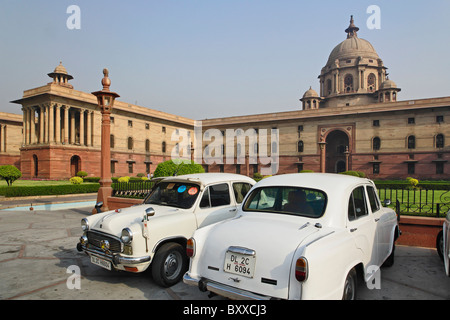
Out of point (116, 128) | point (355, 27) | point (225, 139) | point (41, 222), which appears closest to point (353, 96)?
point (355, 27)

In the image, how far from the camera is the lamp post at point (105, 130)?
10695mm

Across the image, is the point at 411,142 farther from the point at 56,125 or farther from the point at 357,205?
the point at 56,125

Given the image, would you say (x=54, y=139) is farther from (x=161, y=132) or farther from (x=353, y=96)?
(x=353, y=96)

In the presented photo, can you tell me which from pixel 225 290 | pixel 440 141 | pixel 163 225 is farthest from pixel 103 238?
pixel 440 141

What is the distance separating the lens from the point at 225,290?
321 cm

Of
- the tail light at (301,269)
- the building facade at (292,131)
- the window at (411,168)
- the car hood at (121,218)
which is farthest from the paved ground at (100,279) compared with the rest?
the window at (411,168)

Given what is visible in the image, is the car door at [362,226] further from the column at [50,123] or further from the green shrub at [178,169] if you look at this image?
the column at [50,123]

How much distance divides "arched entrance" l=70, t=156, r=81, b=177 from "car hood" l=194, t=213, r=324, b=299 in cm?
3907

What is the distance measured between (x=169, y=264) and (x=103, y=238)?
1.16 m

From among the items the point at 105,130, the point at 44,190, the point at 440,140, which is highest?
the point at 440,140

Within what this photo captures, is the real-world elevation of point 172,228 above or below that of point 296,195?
below

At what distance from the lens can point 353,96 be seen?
49781 mm

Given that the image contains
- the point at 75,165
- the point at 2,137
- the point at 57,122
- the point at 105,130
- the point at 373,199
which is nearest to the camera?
the point at 373,199
